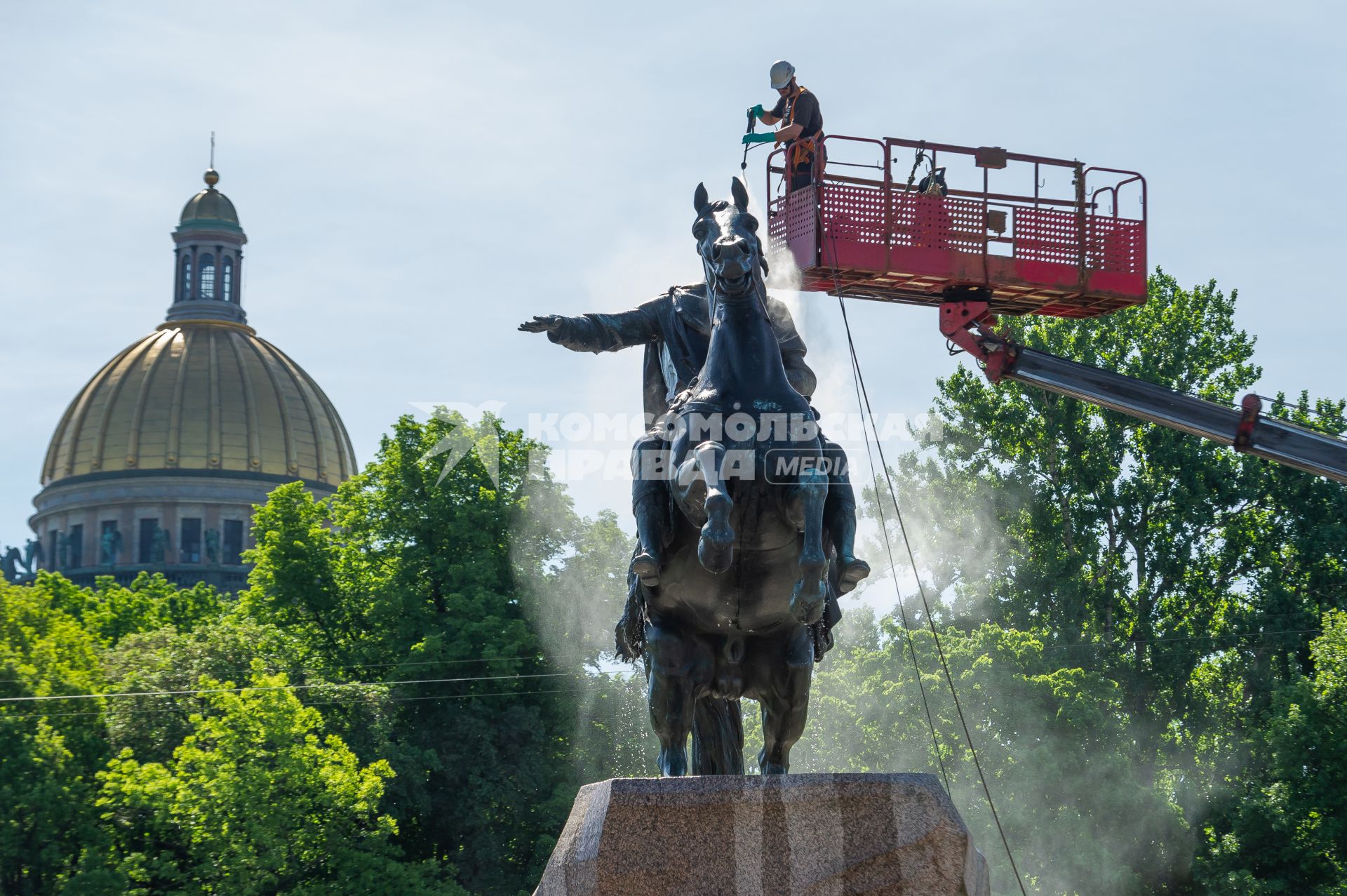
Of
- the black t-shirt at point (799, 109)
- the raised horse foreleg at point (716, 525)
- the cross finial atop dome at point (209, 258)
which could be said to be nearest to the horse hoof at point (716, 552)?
the raised horse foreleg at point (716, 525)

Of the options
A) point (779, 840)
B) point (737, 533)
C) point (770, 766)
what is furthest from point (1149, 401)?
point (779, 840)

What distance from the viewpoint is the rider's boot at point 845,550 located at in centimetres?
1081

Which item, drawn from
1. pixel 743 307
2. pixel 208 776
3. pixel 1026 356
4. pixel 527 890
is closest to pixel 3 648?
pixel 208 776

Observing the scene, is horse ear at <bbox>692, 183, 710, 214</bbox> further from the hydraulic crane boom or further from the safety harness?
the hydraulic crane boom

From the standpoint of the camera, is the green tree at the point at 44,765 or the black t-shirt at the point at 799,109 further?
the green tree at the point at 44,765

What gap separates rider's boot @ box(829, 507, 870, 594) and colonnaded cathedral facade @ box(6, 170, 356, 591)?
92.7m

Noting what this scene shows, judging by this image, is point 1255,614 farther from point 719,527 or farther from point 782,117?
point 719,527

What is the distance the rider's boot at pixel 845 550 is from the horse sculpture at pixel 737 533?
0.13 metres

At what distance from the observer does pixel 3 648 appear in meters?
41.6

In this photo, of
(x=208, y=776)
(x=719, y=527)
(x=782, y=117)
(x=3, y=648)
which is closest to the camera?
(x=719, y=527)

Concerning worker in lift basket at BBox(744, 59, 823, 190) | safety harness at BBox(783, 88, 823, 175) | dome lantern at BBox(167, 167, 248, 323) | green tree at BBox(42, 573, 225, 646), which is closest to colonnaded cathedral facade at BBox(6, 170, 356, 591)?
dome lantern at BBox(167, 167, 248, 323)

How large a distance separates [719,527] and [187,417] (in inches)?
3865

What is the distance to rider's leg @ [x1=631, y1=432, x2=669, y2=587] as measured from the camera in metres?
11.1

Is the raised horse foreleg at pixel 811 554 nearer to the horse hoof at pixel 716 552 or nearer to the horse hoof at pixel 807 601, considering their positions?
the horse hoof at pixel 807 601
